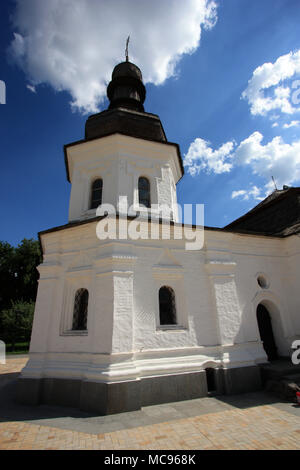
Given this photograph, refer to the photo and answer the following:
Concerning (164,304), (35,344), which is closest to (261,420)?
(164,304)

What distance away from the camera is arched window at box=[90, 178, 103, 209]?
9.19 meters

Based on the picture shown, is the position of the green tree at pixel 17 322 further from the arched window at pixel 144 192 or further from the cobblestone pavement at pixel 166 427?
the arched window at pixel 144 192

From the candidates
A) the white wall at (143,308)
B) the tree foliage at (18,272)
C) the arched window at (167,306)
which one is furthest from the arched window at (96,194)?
the tree foliage at (18,272)

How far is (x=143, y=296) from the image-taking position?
701cm

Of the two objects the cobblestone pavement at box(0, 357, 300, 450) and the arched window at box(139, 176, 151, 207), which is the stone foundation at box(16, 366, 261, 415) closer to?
the cobblestone pavement at box(0, 357, 300, 450)

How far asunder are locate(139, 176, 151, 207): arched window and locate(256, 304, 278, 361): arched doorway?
244 inches

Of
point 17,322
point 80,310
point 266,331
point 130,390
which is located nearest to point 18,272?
point 17,322

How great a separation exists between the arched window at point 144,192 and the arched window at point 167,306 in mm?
3485

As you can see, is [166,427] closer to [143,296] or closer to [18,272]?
[143,296]

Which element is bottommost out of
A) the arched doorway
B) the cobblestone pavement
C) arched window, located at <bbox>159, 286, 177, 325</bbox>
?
the cobblestone pavement

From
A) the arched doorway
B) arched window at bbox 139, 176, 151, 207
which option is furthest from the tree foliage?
the arched doorway

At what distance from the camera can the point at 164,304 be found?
764 centimetres

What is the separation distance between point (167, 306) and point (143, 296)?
1131mm
